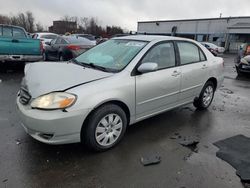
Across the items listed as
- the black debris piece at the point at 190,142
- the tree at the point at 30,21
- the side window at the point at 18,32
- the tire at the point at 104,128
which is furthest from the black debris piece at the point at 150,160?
the tree at the point at 30,21

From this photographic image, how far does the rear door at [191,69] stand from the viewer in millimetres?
4246

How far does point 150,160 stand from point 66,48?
298 inches

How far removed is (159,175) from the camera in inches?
108

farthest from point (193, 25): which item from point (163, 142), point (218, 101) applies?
point (163, 142)

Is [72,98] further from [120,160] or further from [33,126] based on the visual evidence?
[120,160]

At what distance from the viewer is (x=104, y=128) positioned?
3143 millimetres

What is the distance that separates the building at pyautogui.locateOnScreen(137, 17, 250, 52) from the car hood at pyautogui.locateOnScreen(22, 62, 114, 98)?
28.6m

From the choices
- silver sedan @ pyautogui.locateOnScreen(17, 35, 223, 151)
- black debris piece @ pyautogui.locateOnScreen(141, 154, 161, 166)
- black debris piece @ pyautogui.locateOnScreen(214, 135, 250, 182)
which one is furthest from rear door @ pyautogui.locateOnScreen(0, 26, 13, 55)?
black debris piece @ pyautogui.locateOnScreen(214, 135, 250, 182)

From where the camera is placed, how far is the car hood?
290 cm

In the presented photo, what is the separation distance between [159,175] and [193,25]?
39723 millimetres

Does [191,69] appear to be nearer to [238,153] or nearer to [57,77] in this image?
[238,153]

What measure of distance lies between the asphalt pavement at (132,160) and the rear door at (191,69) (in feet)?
1.98

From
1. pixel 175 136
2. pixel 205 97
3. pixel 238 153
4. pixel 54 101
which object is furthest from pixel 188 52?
pixel 54 101

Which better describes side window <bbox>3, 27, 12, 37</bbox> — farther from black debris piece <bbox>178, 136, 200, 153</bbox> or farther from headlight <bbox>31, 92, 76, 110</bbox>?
black debris piece <bbox>178, 136, 200, 153</bbox>
